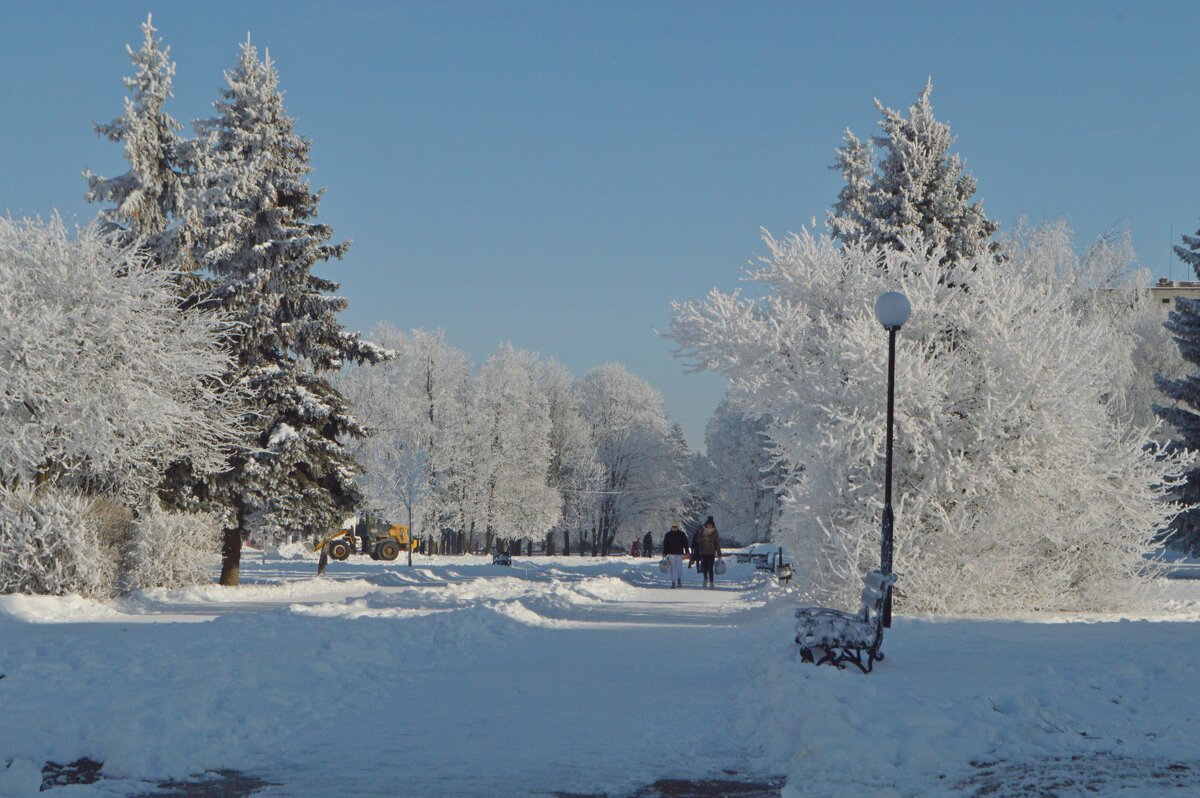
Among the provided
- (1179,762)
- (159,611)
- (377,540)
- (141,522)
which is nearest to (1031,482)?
(1179,762)

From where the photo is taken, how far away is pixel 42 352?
19.9 meters

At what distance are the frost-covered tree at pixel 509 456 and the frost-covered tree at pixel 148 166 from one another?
38682mm

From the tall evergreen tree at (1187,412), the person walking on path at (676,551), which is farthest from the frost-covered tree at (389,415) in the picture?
the tall evergreen tree at (1187,412)

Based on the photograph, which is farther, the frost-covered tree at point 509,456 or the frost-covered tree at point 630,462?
the frost-covered tree at point 630,462

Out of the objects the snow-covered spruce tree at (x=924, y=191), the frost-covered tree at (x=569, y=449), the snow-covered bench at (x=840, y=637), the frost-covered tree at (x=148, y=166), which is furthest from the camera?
the frost-covered tree at (x=569, y=449)

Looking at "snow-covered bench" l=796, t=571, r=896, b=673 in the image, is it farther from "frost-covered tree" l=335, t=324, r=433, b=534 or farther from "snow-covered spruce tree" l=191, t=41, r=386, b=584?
"frost-covered tree" l=335, t=324, r=433, b=534

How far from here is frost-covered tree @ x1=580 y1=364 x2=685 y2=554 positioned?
252 ft

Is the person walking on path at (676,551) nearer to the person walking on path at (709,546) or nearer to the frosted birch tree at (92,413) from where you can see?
the person walking on path at (709,546)

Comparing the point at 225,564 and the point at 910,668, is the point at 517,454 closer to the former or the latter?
the point at 225,564

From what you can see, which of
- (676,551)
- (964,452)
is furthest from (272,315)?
(964,452)

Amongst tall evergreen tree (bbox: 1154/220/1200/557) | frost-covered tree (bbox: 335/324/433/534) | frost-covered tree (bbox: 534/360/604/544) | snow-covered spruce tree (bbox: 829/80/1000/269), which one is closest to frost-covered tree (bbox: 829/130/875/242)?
snow-covered spruce tree (bbox: 829/80/1000/269)

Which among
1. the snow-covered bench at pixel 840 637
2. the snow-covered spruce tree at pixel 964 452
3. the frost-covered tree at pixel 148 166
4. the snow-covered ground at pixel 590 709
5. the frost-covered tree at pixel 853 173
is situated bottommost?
the snow-covered ground at pixel 590 709

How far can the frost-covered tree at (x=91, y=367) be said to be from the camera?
19.9m

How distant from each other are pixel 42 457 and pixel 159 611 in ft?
12.7
